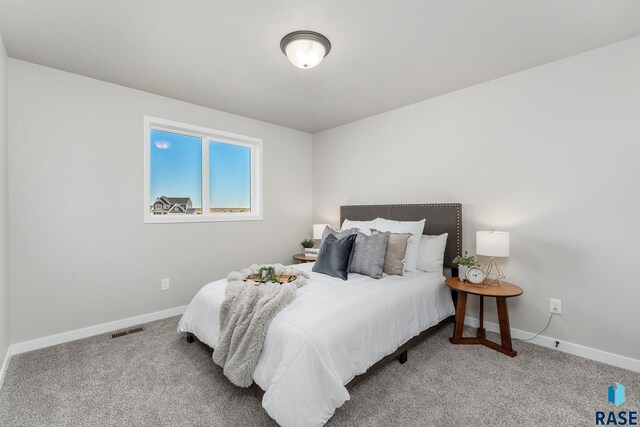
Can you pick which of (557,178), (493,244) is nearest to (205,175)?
A: (493,244)

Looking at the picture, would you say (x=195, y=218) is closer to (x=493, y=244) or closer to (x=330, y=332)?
(x=330, y=332)

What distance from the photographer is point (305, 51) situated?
7.25ft

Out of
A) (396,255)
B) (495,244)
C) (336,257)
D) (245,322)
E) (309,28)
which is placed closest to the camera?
(245,322)

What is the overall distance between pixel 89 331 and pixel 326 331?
258 centimetres

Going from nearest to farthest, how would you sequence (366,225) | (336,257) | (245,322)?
(245,322) < (336,257) < (366,225)

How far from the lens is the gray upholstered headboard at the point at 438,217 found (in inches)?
121

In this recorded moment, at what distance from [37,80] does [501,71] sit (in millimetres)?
4218

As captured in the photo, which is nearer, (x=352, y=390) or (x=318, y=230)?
(x=352, y=390)

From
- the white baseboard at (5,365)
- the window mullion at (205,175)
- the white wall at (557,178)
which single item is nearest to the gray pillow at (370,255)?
the white wall at (557,178)

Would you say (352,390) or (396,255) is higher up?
(396,255)

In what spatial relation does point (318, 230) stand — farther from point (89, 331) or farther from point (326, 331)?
point (89, 331)

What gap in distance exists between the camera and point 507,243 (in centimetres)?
254

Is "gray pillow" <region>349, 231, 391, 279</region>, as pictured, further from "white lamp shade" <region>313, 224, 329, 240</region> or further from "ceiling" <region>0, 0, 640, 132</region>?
"ceiling" <region>0, 0, 640, 132</region>

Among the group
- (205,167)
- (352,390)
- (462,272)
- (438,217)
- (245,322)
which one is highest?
(205,167)
